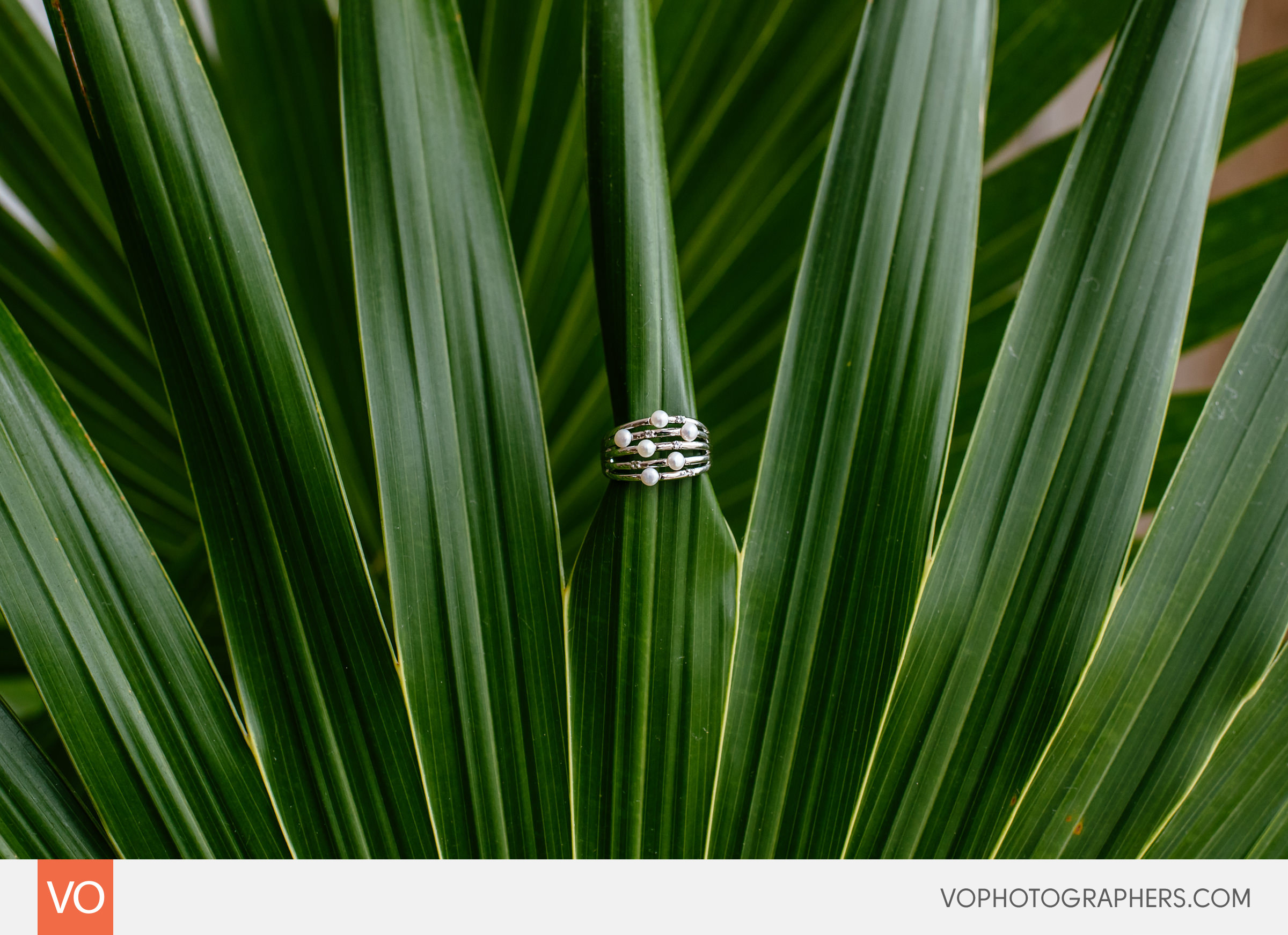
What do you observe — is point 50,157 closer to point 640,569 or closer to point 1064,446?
point 640,569

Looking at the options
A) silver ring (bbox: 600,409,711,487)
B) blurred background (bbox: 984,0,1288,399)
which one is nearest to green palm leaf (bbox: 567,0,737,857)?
silver ring (bbox: 600,409,711,487)

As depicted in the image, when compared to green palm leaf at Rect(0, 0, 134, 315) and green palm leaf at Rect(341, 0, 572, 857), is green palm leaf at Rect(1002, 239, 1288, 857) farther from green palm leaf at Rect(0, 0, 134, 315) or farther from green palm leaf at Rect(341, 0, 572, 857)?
green palm leaf at Rect(0, 0, 134, 315)

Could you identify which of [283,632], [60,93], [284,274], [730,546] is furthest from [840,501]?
[60,93]

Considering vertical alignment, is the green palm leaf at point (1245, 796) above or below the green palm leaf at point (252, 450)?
below

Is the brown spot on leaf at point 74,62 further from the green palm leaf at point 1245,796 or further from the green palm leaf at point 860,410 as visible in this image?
the green palm leaf at point 1245,796

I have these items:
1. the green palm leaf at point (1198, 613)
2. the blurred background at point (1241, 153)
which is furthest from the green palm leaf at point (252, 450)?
the blurred background at point (1241, 153)

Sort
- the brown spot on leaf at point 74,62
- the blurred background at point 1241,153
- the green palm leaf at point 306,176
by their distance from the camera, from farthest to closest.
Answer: the blurred background at point 1241,153 → the green palm leaf at point 306,176 → the brown spot on leaf at point 74,62
